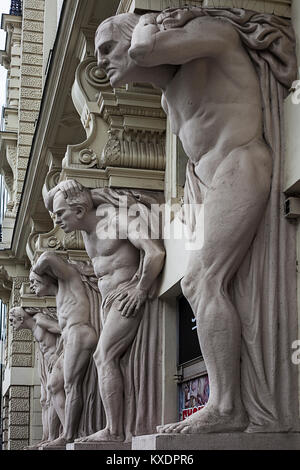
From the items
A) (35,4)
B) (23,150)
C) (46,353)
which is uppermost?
(35,4)

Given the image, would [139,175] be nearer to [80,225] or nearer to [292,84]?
[80,225]

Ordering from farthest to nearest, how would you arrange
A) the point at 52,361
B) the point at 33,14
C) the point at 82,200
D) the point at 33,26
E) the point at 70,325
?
the point at 33,14 → the point at 33,26 → the point at 52,361 → the point at 70,325 → the point at 82,200

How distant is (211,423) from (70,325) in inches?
186

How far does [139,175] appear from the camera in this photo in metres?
8.04

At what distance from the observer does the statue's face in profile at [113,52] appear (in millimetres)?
5379

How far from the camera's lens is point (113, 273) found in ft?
25.1

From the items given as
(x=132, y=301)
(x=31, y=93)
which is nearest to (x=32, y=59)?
(x=31, y=93)

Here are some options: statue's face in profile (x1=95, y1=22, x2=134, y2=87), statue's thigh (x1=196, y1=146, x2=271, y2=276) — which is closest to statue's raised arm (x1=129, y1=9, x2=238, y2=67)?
statue's face in profile (x1=95, y1=22, x2=134, y2=87)

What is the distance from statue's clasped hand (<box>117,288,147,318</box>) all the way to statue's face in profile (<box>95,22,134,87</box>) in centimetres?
245

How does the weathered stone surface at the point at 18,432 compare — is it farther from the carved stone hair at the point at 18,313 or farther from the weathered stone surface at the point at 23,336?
the carved stone hair at the point at 18,313

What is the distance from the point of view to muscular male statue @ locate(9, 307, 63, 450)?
35.3 ft

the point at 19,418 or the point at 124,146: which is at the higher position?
the point at 124,146

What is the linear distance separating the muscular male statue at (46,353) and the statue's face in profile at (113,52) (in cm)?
550

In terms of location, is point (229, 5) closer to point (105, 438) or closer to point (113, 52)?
point (113, 52)
